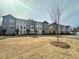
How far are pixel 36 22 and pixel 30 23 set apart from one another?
390cm

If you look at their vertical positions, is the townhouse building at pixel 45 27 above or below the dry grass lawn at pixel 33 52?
above

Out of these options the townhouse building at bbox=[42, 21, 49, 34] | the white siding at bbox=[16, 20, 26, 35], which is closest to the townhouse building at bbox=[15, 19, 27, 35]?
the white siding at bbox=[16, 20, 26, 35]

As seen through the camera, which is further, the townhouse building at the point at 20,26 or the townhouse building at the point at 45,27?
the townhouse building at the point at 45,27

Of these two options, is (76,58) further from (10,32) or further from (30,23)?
(30,23)

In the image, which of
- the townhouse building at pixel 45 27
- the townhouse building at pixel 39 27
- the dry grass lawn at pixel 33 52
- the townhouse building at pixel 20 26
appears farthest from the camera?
the townhouse building at pixel 45 27

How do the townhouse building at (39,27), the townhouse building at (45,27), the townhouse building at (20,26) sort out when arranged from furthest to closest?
1. the townhouse building at (45,27)
2. the townhouse building at (39,27)
3. the townhouse building at (20,26)

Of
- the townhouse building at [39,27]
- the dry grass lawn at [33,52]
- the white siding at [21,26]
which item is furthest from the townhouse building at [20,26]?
the dry grass lawn at [33,52]

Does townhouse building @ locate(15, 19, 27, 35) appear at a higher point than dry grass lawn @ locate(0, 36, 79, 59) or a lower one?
higher

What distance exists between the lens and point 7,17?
51656mm

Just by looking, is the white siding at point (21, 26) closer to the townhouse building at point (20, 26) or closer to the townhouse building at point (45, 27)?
the townhouse building at point (20, 26)

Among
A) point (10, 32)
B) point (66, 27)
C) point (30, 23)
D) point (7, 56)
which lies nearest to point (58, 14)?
point (7, 56)

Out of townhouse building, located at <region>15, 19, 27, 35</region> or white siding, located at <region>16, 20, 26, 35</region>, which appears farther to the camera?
white siding, located at <region>16, 20, 26, 35</region>

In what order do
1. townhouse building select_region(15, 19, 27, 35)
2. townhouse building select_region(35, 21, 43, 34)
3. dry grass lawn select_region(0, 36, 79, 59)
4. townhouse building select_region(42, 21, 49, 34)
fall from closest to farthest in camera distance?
1. dry grass lawn select_region(0, 36, 79, 59)
2. townhouse building select_region(15, 19, 27, 35)
3. townhouse building select_region(35, 21, 43, 34)
4. townhouse building select_region(42, 21, 49, 34)

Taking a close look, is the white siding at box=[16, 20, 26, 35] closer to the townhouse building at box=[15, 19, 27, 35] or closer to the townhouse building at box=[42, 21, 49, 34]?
the townhouse building at box=[15, 19, 27, 35]
